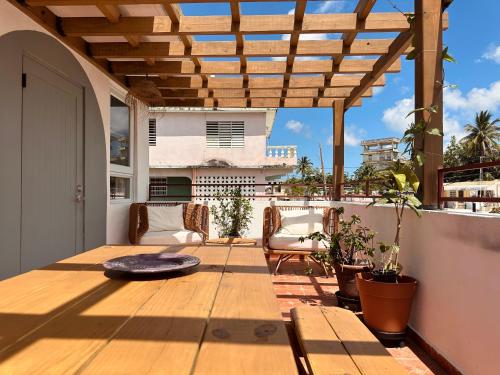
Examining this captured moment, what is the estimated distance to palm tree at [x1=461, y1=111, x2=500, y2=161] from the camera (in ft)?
113

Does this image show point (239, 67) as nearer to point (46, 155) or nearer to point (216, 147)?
point (46, 155)

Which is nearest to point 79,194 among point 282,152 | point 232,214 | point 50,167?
point 50,167

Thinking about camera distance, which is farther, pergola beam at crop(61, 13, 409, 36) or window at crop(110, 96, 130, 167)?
window at crop(110, 96, 130, 167)

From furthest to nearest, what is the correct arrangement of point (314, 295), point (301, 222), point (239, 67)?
point (301, 222) < point (239, 67) < point (314, 295)

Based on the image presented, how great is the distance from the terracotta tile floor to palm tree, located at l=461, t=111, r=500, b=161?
35284mm

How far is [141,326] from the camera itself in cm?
85

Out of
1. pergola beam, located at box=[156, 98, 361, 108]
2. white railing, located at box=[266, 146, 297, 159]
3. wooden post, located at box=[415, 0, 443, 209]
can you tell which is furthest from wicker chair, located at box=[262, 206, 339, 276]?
white railing, located at box=[266, 146, 297, 159]

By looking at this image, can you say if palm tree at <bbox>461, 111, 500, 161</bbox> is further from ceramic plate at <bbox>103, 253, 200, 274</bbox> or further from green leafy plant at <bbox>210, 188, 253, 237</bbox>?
ceramic plate at <bbox>103, 253, 200, 274</bbox>

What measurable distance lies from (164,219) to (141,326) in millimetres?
4164

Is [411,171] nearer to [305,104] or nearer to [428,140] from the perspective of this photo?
[428,140]

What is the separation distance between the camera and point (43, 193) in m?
3.22

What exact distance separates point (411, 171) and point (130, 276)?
82.1 inches

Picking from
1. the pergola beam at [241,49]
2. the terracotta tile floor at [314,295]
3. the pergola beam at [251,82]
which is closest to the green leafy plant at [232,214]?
the terracotta tile floor at [314,295]

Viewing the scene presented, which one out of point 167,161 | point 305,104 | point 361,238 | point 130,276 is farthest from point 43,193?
point 167,161
